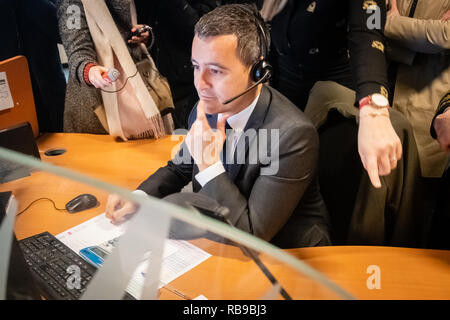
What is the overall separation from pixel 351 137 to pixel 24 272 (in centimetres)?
95

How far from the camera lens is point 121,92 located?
1.53 meters

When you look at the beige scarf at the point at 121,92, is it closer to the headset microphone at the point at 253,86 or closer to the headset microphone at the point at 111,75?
the headset microphone at the point at 111,75

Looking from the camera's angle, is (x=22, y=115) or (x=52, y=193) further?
(x=22, y=115)

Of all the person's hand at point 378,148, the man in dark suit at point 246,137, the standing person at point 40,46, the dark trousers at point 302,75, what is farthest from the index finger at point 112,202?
the standing person at point 40,46

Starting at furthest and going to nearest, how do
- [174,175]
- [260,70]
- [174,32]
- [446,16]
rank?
[174,32] → [446,16] → [174,175] → [260,70]

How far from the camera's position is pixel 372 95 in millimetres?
1048

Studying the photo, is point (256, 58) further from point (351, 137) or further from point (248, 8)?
point (351, 137)

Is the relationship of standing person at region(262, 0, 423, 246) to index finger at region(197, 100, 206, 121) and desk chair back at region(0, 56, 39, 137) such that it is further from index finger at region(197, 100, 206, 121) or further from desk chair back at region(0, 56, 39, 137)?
desk chair back at region(0, 56, 39, 137)

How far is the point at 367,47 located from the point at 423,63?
1.88 ft

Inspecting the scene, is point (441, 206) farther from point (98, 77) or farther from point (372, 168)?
point (98, 77)

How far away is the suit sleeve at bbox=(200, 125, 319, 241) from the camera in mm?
1032

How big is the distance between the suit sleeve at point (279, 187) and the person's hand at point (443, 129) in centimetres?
34

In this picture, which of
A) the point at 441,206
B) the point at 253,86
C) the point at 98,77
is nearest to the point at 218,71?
the point at 253,86

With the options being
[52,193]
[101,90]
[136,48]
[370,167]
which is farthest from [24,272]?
[136,48]
